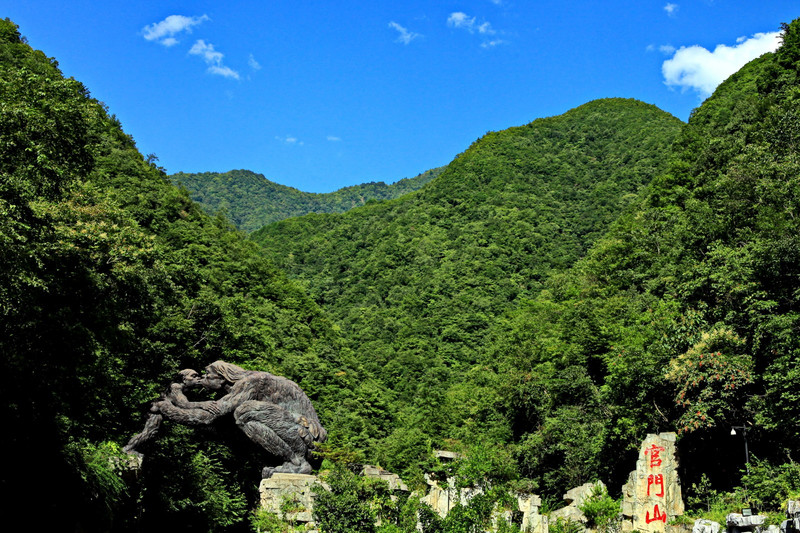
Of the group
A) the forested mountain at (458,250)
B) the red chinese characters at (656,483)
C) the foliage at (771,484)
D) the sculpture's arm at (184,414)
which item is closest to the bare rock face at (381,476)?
the sculpture's arm at (184,414)

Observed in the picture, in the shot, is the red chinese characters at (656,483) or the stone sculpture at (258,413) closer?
the stone sculpture at (258,413)

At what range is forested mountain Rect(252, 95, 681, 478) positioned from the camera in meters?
42.2

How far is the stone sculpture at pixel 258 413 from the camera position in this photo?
13.9 meters

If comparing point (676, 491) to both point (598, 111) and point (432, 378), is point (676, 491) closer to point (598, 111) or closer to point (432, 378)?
point (432, 378)

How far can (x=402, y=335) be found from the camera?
169ft

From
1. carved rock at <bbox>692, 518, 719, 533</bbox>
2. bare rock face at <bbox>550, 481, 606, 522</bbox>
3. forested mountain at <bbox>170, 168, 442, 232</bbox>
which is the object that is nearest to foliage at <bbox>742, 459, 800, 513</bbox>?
carved rock at <bbox>692, 518, 719, 533</bbox>

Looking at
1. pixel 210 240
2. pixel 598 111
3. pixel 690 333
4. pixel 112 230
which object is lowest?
pixel 690 333

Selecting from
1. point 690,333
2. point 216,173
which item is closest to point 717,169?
point 690,333

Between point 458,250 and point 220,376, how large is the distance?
4782 cm

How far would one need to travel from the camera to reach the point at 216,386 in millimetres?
14891

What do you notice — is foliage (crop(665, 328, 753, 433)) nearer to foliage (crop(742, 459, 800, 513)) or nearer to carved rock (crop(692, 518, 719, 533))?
foliage (crop(742, 459, 800, 513))

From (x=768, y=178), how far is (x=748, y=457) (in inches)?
374

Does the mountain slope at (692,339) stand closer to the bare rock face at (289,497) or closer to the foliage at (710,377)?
the foliage at (710,377)

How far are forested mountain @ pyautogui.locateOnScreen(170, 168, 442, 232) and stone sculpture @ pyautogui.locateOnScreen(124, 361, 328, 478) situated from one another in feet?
333
